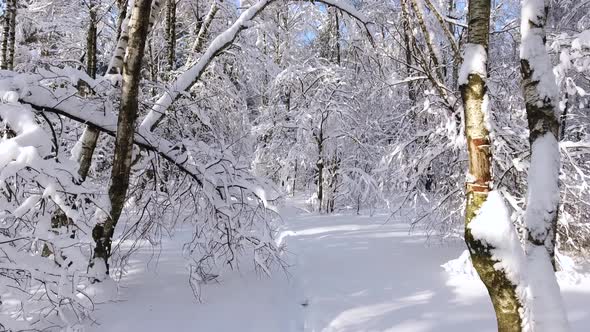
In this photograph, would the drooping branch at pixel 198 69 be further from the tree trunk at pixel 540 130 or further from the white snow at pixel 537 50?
the tree trunk at pixel 540 130

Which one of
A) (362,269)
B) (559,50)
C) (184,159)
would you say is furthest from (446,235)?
(184,159)

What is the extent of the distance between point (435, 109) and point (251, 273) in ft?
14.0

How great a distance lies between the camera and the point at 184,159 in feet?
16.4

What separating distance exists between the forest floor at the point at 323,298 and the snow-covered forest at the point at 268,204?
0.10 ft

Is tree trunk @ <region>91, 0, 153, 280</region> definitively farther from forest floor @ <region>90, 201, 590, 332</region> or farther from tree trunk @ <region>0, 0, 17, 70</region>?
tree trunk @ <region>0, 0, 17, 70</region>

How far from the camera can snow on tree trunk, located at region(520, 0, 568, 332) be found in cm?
254

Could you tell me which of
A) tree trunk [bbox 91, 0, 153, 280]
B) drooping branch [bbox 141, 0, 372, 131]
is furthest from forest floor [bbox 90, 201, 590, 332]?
drooping branch [bbox 141, 0, 372, 131]

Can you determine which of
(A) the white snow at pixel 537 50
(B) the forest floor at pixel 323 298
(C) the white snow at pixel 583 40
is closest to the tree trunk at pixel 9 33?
(B) the forest floor at pixel 323 298

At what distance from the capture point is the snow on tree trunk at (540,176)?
254 cm

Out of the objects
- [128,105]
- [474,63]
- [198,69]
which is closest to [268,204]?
[128,105]

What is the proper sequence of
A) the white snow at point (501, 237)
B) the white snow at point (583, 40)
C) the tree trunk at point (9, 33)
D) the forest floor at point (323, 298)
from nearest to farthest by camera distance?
the white snow at point (501, 237), the forest floor at point (323, 298), the white snow at point (583, 40), the tree trunk at point (9, 33)

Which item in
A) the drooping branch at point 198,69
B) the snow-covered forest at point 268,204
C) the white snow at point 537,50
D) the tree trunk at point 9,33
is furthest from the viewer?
the tree trunk at point 9,33

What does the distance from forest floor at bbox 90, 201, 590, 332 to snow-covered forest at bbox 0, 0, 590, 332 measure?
1.2 inches

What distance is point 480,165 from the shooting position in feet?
8.97
